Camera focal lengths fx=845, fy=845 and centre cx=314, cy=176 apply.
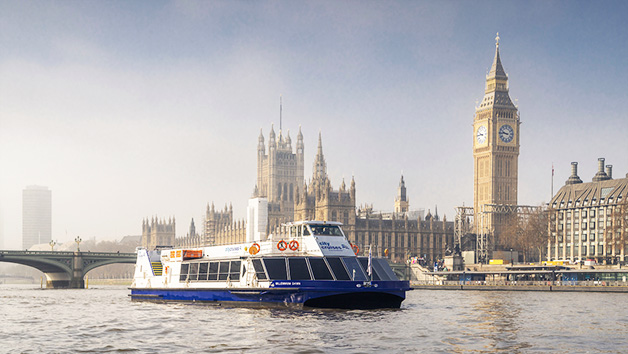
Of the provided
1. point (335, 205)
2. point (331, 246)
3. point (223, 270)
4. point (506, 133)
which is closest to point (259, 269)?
point (331, 246)

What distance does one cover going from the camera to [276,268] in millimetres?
54906

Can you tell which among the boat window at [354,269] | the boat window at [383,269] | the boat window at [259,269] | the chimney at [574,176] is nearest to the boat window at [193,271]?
the boat window at [259,269]

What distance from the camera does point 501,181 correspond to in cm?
19538

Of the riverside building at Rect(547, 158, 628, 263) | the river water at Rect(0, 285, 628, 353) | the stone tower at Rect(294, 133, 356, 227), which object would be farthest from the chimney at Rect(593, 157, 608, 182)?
the river water at Rect(0, 285, 628, 353)

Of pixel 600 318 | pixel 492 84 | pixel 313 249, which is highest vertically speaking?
pixel 492 84

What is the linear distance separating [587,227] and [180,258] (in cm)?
10840

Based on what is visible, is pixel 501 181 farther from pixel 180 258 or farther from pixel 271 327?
pixel 271 327

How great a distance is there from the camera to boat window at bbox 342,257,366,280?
53781mm

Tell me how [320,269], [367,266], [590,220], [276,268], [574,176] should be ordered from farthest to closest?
1. [574,176]
2. [590,220]
3. [367,266]
4. [276,268]
5. [320,269]

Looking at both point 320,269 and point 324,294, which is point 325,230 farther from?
point 324,294

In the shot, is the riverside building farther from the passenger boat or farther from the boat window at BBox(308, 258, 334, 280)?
the boat window at BBox(308, 258, 334, 280)

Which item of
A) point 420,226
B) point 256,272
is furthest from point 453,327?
point 420,226

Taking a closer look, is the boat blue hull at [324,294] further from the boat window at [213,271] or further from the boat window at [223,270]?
the boat window at [213,271]

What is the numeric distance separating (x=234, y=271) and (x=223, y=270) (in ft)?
5.71
